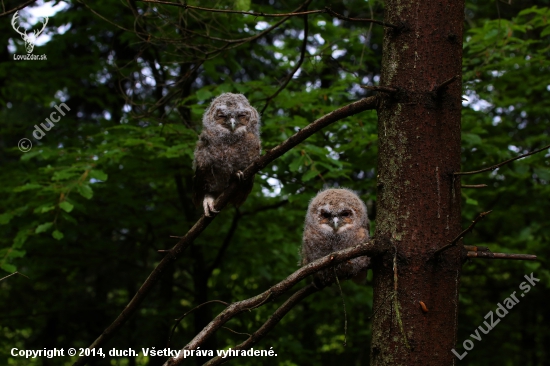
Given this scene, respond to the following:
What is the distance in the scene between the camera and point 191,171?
213 inches

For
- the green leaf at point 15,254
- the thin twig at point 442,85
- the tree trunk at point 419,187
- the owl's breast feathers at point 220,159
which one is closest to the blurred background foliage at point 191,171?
the green leaf at point 15,254

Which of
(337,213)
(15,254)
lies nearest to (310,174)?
(337,213)

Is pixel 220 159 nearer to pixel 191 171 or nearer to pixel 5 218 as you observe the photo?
pixel 191 171

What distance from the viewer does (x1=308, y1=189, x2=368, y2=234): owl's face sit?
3.83 m

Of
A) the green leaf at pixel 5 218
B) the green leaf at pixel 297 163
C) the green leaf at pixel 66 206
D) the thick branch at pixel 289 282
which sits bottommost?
the thick branch at pixel 289 282

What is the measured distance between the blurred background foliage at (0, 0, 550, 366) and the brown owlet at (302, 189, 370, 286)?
0.25m

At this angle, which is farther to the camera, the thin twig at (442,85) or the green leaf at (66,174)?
the green leaf at (66,174)

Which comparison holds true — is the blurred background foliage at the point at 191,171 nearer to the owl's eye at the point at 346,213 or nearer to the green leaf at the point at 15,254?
the green leaf at the point at 15,254

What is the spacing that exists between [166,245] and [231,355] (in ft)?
15.6

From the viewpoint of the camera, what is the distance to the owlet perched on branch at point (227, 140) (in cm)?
396

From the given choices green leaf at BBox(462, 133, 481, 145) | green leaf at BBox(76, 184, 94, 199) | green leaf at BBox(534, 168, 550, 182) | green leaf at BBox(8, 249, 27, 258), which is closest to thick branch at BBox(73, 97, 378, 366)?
green leaf at BBox(76, 184, 94, 199)

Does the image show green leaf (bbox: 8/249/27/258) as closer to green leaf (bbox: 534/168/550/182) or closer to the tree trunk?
the tree trunk

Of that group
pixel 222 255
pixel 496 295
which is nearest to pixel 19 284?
pixel 222 255

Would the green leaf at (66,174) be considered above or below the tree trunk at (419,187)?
above
